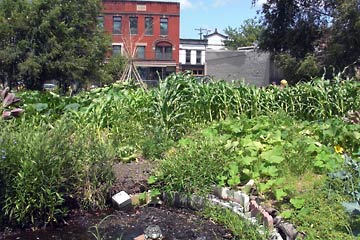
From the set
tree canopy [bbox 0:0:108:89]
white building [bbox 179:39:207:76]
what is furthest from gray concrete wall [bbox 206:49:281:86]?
white building [bbox 179:39:207:76]

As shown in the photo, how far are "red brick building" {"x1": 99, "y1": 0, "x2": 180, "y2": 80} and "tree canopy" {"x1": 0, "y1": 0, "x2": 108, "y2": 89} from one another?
18.4 m

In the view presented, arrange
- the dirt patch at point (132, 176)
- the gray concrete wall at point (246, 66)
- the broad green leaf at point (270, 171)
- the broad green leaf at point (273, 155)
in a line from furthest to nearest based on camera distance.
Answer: the gray concrete wall at point (246, 66), the dirt patch at point (132, 176), the broad green leaf at point (273, 155), the broad green leaf at point (270, 171)

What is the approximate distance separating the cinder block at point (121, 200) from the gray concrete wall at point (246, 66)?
2154 centimetres

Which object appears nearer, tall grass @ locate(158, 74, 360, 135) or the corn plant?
the corn plant

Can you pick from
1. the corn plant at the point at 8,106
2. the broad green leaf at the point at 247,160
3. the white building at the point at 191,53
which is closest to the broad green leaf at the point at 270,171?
the broad green leaf at the point at 247,160

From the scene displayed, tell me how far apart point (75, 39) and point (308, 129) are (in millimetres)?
20519

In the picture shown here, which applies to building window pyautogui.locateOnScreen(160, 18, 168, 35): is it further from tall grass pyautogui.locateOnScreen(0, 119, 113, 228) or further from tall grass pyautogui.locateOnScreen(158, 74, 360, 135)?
tall grass pyautogui.locateOnScreen(0, 119, 113, 228)

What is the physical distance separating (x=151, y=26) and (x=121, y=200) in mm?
39814

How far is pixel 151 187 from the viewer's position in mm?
4445

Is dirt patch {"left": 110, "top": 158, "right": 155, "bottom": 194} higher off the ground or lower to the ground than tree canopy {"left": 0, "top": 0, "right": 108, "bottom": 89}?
lower

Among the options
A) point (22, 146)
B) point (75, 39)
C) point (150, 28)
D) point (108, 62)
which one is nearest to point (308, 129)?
point (22, 146)

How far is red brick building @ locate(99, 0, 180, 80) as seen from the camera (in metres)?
42.4

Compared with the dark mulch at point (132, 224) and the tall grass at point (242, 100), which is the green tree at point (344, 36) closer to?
the tall grass at point (242, 100)

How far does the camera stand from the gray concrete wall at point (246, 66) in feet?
87.9
